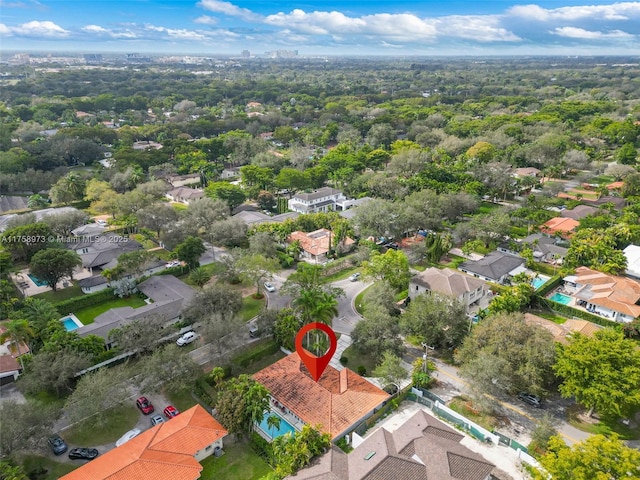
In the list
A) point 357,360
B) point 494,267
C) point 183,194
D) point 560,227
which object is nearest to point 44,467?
point 357,360

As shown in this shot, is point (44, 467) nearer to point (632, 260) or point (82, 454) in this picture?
point (82, 454)

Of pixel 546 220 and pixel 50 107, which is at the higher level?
pixel 50 107

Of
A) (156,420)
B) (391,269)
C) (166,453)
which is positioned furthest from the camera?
(391,269)

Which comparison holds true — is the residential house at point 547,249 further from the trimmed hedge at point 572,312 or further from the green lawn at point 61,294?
the green lawn at point 61,294

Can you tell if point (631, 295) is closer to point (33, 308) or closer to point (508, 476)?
point (508, 476)

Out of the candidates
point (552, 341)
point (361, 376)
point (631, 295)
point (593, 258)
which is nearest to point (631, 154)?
point (593, 258)
